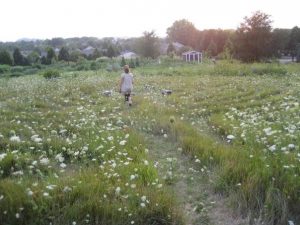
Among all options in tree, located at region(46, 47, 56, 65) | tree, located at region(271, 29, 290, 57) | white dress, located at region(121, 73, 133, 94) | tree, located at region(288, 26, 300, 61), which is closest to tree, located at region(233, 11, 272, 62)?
tree, located at region(271, 29, 290, 57)

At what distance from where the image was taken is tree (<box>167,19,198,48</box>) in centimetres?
12631

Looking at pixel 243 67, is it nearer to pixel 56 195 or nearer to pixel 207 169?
pixel 207 169

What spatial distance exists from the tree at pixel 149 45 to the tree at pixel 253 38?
28363 millimetres

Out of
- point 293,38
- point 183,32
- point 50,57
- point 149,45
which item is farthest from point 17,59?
point 183,32

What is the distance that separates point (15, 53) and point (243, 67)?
6624cm

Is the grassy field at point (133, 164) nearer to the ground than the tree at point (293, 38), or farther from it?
nearer to the ground

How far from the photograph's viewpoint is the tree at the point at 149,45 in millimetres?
76312

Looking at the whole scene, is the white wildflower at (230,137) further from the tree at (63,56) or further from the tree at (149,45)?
the tree at (63,56)

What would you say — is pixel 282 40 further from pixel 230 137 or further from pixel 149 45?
pixel 230 137

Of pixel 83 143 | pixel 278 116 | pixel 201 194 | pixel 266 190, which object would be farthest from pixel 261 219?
pixel 278 116

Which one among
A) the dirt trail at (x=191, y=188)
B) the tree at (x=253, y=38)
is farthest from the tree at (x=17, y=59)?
the dirt trail at (x=191, y=188)

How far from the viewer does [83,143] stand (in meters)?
8.84

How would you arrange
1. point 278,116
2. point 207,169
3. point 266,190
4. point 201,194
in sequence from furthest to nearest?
point 278,116 → point 207,169 → point 201,194 → point 266,190

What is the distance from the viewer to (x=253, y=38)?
48562mm
